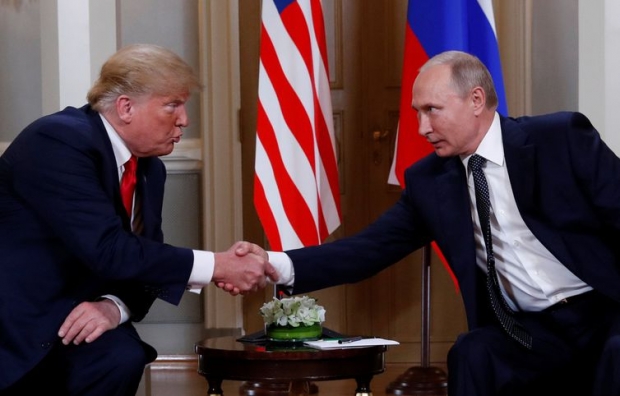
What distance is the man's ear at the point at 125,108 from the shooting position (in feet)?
10.2

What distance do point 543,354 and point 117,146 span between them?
1333mm

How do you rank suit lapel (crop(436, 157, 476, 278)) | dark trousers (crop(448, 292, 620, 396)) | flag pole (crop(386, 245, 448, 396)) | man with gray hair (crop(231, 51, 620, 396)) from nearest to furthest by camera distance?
dark trousers (crop(448, 292, 620, 396))
man with gray hair (crop(231, 51, 620, 396))
suit lapel (crop(436, 157, 476, 278))
flag pole (crop(386, 245, 448, 396))

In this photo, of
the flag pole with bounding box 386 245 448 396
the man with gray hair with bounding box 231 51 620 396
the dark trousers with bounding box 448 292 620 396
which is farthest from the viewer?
the flag pole with bounding box 386 245 448 396

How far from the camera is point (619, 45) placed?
→ 386cm

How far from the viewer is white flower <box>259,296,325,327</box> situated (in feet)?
10.4

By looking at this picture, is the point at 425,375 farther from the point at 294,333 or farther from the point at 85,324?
the point at 85,324

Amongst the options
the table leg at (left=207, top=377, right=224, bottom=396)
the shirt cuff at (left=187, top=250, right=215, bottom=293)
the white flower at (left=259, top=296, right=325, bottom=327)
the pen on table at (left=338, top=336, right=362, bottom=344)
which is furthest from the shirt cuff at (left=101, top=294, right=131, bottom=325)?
the pen on table at (left=338, top=336, right=362, bottom=344)

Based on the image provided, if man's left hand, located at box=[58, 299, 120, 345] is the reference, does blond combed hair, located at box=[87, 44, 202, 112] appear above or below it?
above

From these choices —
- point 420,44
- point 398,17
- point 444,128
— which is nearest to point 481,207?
point 444,128

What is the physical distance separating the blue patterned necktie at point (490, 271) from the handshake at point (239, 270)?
67 centimetres

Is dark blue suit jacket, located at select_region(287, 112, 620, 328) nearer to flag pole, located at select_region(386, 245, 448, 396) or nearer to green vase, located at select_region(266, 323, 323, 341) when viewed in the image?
green vase, located at select_region(266, 323, 323, 341)

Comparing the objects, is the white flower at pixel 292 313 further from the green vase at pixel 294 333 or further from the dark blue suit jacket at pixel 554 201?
the dark blue suit jacket at pixel 554 201

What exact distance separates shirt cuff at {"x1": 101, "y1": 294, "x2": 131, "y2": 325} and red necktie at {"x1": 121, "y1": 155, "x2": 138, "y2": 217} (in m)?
0.26

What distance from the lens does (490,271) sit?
308cm
